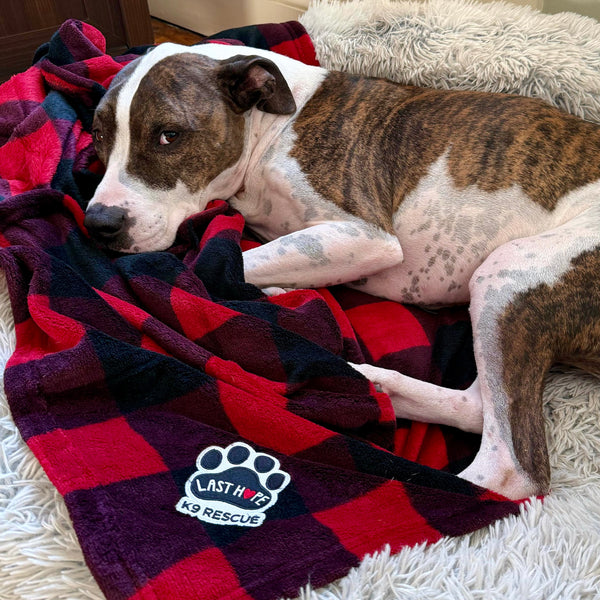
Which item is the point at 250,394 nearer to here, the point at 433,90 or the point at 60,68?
the point at 433,90

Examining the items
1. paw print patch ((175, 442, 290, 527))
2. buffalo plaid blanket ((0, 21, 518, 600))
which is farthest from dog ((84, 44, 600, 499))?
paw print patch ((175, 442, 290, 527))

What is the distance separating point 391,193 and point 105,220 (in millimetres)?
851

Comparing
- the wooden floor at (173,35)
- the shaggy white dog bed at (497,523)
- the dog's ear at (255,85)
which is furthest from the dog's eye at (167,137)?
the wooden floor at (173,35)

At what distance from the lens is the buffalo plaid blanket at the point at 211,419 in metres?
1.10

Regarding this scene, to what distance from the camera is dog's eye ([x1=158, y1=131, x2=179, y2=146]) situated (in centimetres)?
179

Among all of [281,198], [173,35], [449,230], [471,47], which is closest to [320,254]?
[281,198]

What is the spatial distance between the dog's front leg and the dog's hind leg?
0.32 metres

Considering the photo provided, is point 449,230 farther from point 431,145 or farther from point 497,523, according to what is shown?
point 497,523

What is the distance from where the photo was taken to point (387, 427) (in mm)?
1482

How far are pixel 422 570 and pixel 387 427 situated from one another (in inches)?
14.8

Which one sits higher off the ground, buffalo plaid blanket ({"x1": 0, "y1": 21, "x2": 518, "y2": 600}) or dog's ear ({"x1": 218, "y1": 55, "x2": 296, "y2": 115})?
dog's ear ({"x1": 218, "y1": 55, "x2": 296, "y2": 115})

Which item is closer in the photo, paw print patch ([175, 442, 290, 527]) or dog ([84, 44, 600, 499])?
paw print patch ([175, 442, 290, 527])

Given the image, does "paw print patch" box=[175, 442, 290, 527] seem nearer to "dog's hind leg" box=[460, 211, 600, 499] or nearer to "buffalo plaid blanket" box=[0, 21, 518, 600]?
"buffalo plaid blanket" box=[0, 21, 518, 600]

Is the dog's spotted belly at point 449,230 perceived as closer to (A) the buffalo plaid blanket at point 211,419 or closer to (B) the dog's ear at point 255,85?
(A) the buffalo plaid blanket at point 211,419
